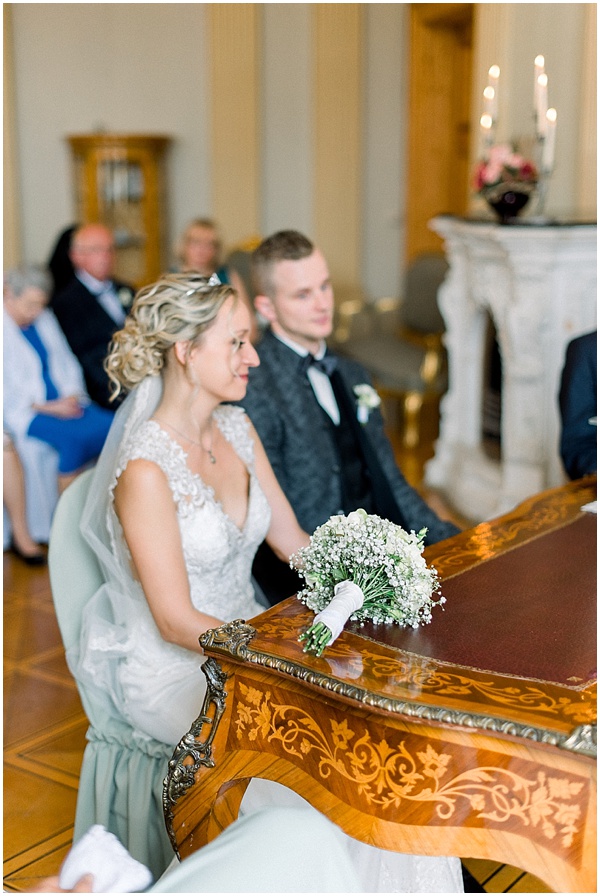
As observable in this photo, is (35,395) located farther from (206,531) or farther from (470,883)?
(470,883)

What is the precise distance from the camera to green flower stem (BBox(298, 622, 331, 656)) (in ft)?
6.04

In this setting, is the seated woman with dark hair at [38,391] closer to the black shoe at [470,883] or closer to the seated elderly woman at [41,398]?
the seated elderly woman at [41,398]

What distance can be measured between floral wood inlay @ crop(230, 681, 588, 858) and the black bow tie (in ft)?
5.01

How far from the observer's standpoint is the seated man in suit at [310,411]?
3.23 m

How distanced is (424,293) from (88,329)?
101 inches

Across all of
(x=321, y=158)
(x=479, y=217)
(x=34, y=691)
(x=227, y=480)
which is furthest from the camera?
(x=321, y=158)

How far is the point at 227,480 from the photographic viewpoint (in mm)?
2725

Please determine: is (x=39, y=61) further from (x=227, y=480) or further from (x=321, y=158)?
(x=227, y=480)

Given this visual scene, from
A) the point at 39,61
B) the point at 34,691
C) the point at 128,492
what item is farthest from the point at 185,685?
the point at 39,61

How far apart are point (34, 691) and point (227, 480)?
1527 mm

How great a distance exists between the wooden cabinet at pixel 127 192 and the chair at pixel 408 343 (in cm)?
223

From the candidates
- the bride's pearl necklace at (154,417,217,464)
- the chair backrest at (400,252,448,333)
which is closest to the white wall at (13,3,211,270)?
the chair backrest at (400,252,448,333)

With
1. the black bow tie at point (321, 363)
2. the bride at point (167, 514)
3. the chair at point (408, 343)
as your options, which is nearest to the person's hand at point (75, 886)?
the bride at point (167, 514)

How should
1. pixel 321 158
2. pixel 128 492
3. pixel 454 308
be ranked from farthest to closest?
pixel 321 158
pixel 454 308
pixel 128 492
